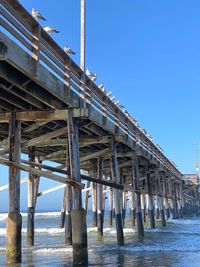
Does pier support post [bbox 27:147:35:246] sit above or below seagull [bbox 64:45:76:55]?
below

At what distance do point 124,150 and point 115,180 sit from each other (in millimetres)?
4414

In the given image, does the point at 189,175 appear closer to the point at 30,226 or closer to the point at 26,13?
the point at 30,226

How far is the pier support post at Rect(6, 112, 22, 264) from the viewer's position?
37.0 ft

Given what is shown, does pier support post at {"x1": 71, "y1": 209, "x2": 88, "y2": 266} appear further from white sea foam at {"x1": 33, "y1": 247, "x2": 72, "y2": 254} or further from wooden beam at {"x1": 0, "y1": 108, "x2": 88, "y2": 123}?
white sea foam at {"x1": 33, "y1": 247, "x2": 72, "y2": 254}

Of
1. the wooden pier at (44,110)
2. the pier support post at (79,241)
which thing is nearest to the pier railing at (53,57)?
the wooden pier at (44,110)

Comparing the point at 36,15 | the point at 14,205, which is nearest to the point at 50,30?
the point at 36,15

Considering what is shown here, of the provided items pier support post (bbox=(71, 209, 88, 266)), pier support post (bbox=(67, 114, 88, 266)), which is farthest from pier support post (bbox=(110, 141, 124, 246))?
pier support post (bbox=(71, 209, 88, 266))

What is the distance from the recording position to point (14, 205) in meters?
11.5

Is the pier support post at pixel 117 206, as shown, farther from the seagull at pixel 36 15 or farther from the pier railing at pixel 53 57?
the seagull at pixel 36 15

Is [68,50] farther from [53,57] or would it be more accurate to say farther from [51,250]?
[51,250]

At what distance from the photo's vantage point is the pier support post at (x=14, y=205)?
37.0ft

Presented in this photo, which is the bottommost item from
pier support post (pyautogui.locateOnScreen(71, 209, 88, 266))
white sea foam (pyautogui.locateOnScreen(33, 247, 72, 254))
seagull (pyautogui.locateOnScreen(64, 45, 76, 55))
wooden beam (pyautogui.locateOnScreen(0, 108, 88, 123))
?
white sea foam (pyautogui.locateOnScreen(33, 247, 72, 254))

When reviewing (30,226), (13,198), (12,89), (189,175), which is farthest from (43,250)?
(189,175)

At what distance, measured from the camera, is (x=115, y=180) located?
54.5 feet
